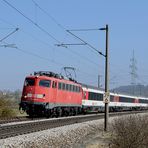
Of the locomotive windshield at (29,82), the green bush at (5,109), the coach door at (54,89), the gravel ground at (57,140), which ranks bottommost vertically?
the gravel ground at (57,140)

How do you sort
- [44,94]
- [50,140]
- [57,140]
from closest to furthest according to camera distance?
[50,140] < [57,140] < [44,94]

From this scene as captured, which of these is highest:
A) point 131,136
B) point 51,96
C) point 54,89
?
point 54,89

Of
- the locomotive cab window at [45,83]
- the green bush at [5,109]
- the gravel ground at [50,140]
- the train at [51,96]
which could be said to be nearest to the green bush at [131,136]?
the gravel ground at [50,140]

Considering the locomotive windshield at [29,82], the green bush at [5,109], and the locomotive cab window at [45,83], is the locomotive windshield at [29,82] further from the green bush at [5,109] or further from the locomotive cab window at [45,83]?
the green bush at [5,109]

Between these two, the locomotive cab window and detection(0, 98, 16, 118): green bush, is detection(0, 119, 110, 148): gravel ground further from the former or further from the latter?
detection(0, 98, 16, 118): green bush

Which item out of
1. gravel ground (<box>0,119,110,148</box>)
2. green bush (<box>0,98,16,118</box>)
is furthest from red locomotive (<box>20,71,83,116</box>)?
gravel ground (<box>0,119,110,148</box>)

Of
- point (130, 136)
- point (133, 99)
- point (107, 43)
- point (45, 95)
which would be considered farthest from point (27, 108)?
point (133, 99)

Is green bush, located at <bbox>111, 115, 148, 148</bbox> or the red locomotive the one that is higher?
the red locomotive

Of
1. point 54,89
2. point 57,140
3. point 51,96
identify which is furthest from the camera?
point 54,89

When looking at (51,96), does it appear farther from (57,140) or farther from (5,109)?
(57,140)

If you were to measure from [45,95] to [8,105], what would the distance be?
257 inches

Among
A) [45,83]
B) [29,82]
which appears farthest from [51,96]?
[29,82]

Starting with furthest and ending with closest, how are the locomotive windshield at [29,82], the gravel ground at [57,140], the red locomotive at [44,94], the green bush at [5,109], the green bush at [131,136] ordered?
the green bush at [5,109] < the locomotive windshield at [29,82] < the red locomotive at [44,94] < the green bush at [131,136] < the gravel ground at [57,140]

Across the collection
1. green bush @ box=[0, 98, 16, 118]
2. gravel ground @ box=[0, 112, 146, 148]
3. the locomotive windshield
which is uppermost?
the locomotive windshield
